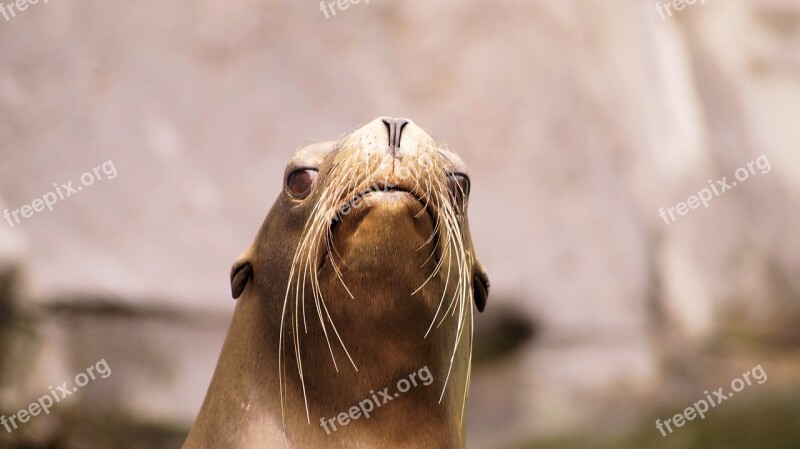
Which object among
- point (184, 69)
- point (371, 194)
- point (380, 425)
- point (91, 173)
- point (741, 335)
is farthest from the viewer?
point (741, 335)

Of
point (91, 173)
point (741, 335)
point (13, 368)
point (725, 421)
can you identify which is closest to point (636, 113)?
point (741, 335)

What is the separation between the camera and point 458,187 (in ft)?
9.30

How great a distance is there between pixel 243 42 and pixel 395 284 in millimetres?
4098

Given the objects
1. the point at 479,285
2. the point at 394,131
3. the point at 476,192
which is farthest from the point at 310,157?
the point at 476,192

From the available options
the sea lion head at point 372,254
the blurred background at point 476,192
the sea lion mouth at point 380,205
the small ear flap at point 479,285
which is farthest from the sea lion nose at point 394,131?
the blurred background at point 476,192

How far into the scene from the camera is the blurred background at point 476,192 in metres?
5.49

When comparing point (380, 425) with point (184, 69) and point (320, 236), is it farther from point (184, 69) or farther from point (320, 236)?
point (184, 69)

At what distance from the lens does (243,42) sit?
20.6 feet

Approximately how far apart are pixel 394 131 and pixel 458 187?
1.08 feet

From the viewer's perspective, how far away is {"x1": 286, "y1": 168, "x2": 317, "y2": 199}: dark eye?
112 inches

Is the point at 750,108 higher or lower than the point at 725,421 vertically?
higher

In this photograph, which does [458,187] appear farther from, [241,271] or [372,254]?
[241,271]

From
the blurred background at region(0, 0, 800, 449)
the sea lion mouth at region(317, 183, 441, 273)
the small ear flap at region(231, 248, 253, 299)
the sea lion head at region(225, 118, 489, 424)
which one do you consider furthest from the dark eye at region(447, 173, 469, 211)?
the blurred background at region(0, 0, 800, 449)

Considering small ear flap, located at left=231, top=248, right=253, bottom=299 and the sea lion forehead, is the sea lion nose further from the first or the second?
small ear flap, located at left=231, top=248, right=253, bottom=299
